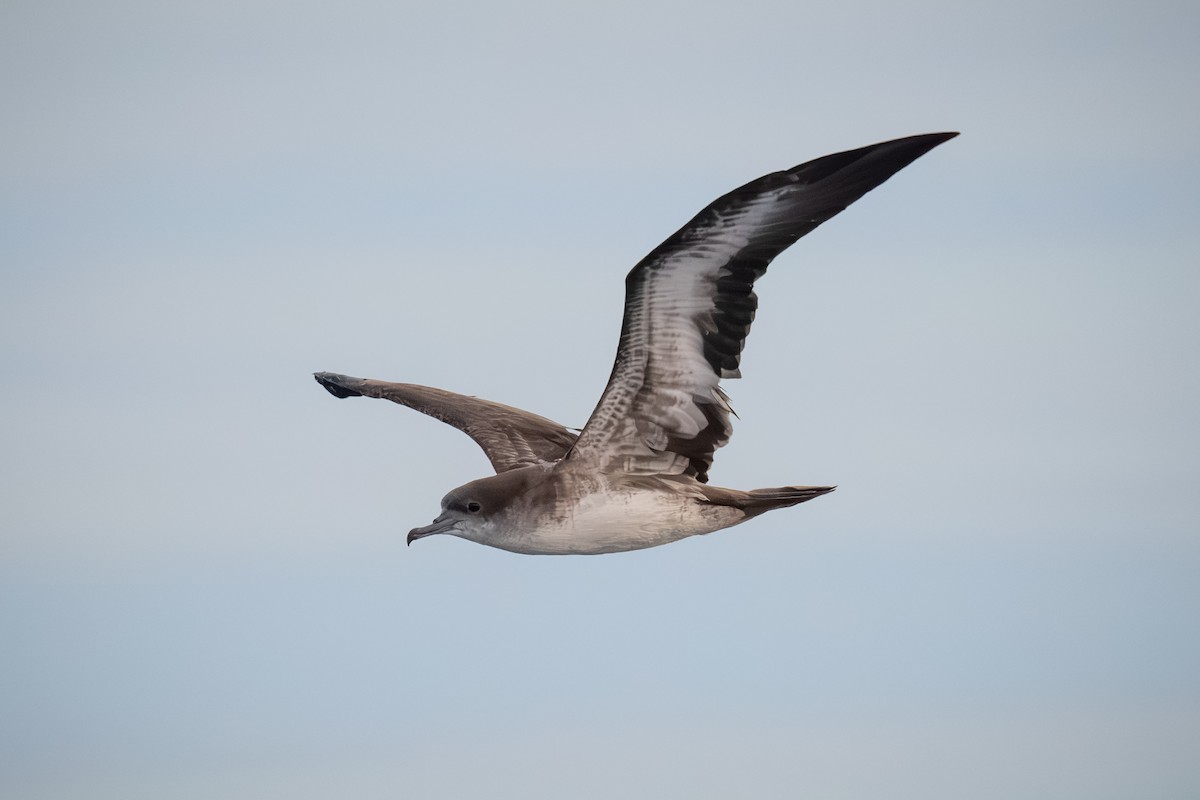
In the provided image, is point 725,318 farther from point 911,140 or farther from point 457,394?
point 457,394

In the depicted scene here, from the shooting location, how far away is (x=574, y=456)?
55.1 ft

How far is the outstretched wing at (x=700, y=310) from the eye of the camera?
49.3 ft

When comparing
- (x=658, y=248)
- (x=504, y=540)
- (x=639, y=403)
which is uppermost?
(x=658, y=248)

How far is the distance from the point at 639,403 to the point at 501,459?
9.78 ft

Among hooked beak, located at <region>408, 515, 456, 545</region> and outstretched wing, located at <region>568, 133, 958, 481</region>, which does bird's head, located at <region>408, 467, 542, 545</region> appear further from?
outstretched wing, located at <region>568, 133, 958, 481</region>

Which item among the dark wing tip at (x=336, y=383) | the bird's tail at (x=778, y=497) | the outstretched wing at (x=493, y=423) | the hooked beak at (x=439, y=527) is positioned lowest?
the hooked beak at (x=439, y=527)

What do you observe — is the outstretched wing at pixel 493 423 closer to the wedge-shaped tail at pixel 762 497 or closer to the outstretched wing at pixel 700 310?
the outstretched wing at pixel 700 310

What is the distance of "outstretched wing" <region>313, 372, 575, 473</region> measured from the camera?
19.3 m

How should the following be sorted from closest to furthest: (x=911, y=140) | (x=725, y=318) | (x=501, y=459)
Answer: (x=911, y=140) < (x=725, y=318) < (x=501, y=459)

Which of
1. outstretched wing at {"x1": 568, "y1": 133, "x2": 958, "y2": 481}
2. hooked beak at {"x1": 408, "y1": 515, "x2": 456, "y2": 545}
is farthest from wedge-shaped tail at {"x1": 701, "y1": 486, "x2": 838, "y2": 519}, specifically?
hooked beak at {"x1": 408, "y1": 515, "x2": 456, "y2": 545}

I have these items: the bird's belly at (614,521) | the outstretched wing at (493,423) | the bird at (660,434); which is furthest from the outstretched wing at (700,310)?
the outstretched wing at (493,423)

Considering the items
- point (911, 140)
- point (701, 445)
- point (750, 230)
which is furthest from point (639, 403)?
point (911, 140)

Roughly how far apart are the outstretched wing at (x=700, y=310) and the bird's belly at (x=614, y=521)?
34 cm

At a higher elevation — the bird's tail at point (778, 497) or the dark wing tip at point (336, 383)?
the dark wing tip at point (336, 383)
